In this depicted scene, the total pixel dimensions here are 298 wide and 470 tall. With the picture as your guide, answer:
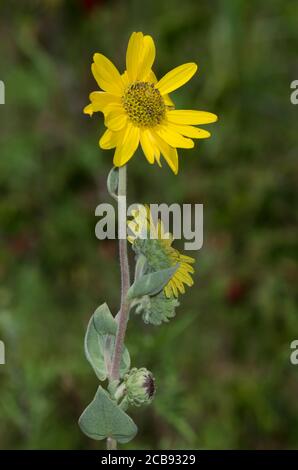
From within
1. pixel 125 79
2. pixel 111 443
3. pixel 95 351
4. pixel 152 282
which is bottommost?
pixel 111 443

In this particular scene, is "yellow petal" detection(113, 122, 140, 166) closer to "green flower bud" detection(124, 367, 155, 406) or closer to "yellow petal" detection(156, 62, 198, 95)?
"yellow petal" detection(156, 62, 198, 95)

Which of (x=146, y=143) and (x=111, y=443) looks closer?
(x=146, y=143)

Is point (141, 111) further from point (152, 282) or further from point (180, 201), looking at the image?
point (180, 201)

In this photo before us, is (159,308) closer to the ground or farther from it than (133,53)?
closer to the ground

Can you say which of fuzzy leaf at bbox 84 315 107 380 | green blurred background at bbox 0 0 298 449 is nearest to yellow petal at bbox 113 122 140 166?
fuzzy leaf at bbox 84 315 107 380

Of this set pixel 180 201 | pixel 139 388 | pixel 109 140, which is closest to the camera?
pixel 109 140

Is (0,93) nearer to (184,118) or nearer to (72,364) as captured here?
(72,364)

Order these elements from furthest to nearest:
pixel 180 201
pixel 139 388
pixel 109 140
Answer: pixel 180 201, pixel 139 388, pixel 109 140

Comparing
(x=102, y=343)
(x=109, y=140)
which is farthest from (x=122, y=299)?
(x=109, y=140)
